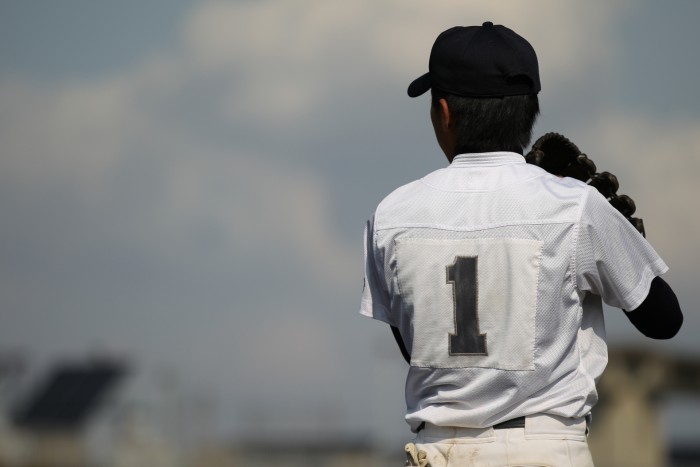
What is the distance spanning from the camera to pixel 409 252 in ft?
10.7

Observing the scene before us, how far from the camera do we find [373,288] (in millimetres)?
3465

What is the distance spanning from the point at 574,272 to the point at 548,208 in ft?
0.61

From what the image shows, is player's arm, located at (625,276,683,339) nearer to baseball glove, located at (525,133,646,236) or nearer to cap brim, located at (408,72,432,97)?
baseball glove, located at (525,133,646,236)

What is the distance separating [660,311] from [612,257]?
209mm

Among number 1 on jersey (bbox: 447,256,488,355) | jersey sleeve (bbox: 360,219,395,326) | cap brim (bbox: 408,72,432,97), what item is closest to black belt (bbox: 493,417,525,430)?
number 1 on jersey (bbox: 447,256,488,355)

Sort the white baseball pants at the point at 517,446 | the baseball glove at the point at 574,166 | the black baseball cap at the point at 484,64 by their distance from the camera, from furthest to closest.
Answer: the baseball glove at the point at 574,166
the black baseball cap at the point at 484,64
the white baseball pants at the point at 517,446

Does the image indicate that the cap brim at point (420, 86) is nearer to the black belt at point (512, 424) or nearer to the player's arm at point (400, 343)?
the player's arm at point (400, 343)

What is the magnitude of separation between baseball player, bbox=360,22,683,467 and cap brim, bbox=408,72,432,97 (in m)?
0.09

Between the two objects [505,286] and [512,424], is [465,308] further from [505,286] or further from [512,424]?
[512,424]

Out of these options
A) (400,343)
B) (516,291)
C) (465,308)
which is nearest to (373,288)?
(400,343)

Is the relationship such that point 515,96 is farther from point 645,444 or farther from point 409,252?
point 645,444

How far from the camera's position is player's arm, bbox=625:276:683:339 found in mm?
3160

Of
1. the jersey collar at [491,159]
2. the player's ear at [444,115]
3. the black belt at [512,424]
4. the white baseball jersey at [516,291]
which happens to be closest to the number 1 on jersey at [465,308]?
the white baseball jersey at [516,291]

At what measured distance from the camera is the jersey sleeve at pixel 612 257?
3.11m
